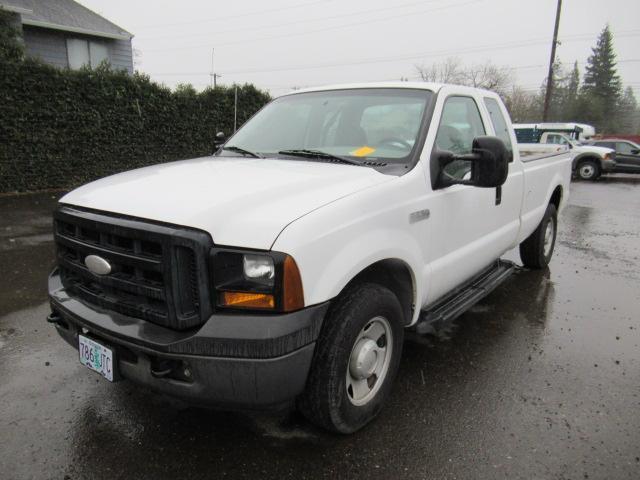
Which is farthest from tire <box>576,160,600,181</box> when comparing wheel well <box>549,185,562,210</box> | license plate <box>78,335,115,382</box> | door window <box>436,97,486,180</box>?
license plate <box>78,335,115,382</box>

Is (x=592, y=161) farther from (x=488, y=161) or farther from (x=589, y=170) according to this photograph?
(x=488, y=161)

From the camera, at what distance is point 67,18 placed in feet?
51.3

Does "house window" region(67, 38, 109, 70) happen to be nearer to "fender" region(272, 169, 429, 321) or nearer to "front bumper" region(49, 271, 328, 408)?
"fender" region(272, 169, 429, 321)

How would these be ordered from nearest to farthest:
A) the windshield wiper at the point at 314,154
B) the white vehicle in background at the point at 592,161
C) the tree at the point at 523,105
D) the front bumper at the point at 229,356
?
the front bumper at the point at 229,356 < the windshield wiper at the point at 314,154 < the white vehicle in background at the point at 592,161 < the tree at the point at 523,105

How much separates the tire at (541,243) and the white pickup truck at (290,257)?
221cm

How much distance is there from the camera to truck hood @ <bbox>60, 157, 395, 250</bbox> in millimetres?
2057

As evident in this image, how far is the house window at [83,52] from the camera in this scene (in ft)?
52.1

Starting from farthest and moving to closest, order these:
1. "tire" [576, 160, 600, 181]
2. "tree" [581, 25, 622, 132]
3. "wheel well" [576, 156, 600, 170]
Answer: "tree" [581, 25, 622, 132] < "tire" [576, 160, 600, 181] < "wheel well" [576, 156, 600, 170]

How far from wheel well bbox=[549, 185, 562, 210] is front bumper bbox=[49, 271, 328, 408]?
451 centimetres

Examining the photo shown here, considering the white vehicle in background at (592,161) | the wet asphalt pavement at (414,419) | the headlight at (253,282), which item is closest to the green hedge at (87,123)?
the wet asphalt pavement at (414,419)

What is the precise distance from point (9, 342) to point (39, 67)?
8158 millimetres

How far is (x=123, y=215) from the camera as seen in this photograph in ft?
7.42

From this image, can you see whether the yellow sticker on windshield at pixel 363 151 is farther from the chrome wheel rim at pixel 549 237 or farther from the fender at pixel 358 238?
the chrome wheel rim at pixel 549 237

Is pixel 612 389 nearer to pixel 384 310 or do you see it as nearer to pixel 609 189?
pixel 384 310
